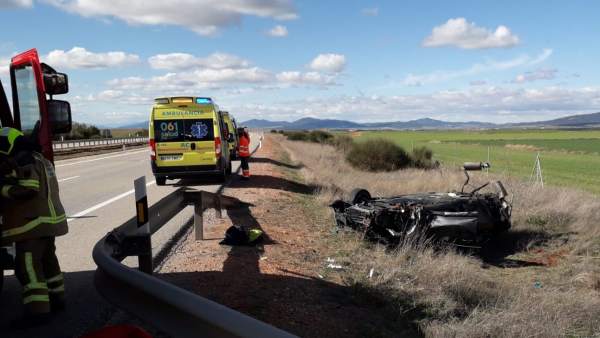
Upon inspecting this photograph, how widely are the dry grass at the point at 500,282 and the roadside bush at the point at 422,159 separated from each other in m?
18.1

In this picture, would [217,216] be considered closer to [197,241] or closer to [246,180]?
[197,241]

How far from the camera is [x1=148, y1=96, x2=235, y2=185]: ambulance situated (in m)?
15.2

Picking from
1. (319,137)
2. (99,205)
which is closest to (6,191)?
(99,205)

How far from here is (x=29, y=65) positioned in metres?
5.63

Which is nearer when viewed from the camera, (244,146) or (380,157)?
(244,146)

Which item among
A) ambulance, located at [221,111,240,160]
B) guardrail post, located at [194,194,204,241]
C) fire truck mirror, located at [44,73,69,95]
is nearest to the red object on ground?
fire truck mirror, located at [44,73,69,95]

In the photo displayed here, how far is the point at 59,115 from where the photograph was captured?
212 inches

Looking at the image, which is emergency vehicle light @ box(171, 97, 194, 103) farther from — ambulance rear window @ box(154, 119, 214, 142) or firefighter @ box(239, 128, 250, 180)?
firefighter @ box(239, 128, 250, 180)

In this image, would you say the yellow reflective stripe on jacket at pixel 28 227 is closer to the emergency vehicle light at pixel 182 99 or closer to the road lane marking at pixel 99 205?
the road lane marking at pixel 99 205

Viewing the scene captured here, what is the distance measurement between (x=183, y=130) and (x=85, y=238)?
723 centimetres

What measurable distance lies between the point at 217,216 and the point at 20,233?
6238 mm

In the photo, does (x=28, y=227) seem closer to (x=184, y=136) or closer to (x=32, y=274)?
(x=32, y=274)

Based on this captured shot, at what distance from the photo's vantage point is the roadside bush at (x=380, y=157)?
1213 inches

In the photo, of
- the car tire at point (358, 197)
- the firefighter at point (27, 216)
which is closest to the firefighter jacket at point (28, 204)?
the firefighter at point (27, 216)
